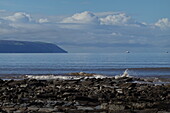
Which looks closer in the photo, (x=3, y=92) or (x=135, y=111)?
(x=135, y=111)

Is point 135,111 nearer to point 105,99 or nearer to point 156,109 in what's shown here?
point 156,109

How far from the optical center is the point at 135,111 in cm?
1727

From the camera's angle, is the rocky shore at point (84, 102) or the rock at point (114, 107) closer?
the rocky shore at point (84, 102)

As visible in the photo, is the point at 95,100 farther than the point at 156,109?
Yes

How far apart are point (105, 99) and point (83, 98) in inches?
46.2

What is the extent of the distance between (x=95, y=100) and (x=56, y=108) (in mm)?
3166

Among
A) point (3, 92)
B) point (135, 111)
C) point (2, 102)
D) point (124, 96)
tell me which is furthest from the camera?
point (3, 92)

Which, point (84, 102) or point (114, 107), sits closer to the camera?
point (114, 107)

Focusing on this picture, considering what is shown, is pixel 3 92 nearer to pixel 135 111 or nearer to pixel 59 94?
pixel 59 94

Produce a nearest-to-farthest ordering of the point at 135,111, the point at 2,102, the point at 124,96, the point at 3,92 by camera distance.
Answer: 1. the point at 135,111
2. the point at 2,102
3. the point at 124,96
4. the point at 3,92

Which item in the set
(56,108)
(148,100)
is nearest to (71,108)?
(56,108)

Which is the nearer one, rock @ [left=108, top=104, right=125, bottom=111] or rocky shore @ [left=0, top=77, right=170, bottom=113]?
rocky shore @ [left=0, top=77, right=170, bottom=113]

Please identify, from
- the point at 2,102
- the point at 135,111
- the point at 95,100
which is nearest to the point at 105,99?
the point at 95,100

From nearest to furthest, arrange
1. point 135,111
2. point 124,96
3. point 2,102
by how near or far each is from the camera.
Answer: point 135,111 → point 2,102 → point 124,96
